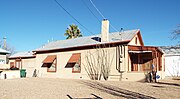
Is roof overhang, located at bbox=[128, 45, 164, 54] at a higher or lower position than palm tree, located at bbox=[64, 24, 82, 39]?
lower

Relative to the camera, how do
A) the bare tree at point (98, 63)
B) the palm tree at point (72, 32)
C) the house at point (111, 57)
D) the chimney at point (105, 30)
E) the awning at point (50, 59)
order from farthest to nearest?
the palm tree at point (72, 32), the awning at point (50, 59), the chimney at point (105, 30), the bare tree at point (98, 63), the house at point (111, 57)

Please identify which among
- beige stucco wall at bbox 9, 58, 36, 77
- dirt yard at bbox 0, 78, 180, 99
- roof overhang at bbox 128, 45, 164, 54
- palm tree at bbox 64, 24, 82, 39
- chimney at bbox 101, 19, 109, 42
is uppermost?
palm tree at bbox 64, 24, 82, 39

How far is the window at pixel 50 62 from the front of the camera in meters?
27.5

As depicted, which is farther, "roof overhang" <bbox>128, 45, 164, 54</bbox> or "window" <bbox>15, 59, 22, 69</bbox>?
"window" <bbox>15, 59, 22, 69</bbox>

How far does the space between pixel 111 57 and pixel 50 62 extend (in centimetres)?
831

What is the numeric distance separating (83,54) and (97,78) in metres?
3.17

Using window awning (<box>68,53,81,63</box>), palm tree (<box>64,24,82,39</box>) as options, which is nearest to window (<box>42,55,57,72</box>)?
window awning (<box>68,53,81,63</box>)

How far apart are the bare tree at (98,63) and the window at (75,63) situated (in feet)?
3.42

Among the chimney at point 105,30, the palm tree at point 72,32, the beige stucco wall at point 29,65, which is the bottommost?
the beige stucco wall at point 29,65

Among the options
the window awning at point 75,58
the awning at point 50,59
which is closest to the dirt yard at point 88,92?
the window awning at point 75,58

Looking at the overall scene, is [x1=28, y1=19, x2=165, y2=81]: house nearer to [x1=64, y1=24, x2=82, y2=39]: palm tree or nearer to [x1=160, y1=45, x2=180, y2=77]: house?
[x1=160, y1=45, x2=180, y2=77]: house

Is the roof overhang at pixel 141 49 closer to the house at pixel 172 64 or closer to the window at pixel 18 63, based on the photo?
the house at pixel 172 64

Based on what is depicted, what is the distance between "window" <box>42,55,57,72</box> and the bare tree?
503cm

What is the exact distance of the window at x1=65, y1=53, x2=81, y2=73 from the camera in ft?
81.4
